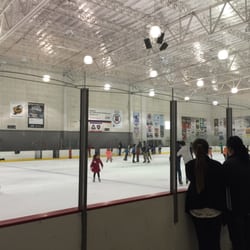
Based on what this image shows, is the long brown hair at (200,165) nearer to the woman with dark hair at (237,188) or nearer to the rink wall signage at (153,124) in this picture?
the woman with dark hair at (237,188)

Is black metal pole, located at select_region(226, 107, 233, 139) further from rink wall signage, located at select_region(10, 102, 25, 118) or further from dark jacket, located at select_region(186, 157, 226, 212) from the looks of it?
rink wall signage, located at select_region(10, 102, 25, 118)

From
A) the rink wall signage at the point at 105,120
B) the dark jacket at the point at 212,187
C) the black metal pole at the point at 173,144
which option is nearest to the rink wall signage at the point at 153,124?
the rink wall signage at the point at 105,120

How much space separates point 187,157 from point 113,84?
1555cm

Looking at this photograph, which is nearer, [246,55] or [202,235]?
[202,235]

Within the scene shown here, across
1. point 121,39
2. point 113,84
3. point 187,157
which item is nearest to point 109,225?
point 187,157

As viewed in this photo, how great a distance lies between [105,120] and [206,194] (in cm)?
1812

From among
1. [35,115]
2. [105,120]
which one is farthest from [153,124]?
[35,115]

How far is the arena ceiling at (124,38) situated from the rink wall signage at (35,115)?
2.19 m

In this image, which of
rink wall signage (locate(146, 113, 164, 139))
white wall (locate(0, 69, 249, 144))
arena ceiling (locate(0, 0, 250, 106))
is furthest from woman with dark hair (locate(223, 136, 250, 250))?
rink wall signage (locate(146, 113, 164, 139))

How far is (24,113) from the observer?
17.3m

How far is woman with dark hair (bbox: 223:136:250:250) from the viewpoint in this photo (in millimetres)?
2904

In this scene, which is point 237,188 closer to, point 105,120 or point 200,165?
point 200,165

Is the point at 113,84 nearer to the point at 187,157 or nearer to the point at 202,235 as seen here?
the point at 187,157

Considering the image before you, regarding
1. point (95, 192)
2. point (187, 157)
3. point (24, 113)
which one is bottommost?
point (95, 192)
